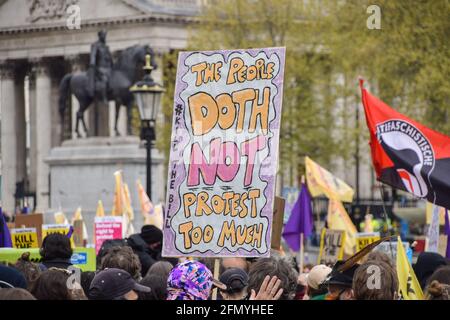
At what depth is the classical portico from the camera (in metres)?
49.4

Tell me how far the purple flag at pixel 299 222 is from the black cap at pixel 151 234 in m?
6.62

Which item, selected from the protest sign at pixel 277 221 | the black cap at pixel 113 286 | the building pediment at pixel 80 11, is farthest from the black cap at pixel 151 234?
the building pediment at pixel 80 11

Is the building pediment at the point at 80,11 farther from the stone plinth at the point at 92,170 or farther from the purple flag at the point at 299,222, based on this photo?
the purple flag at the point at 299,222

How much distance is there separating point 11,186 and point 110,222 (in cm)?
4826

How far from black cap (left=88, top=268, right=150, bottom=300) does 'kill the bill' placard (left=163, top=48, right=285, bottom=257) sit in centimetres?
93

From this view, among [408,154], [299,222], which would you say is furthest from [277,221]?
[299,222]

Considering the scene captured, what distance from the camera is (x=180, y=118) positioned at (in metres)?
12.0

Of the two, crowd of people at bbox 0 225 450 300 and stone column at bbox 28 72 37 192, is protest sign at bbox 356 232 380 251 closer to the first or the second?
crowd of people at bbox 0 225 450 300

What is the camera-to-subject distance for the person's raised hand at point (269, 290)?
33.1ft

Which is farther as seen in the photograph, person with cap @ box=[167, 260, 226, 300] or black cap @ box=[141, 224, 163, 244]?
black cap @ box=[141, 224, 163, 244]

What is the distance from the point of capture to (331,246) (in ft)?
67.0

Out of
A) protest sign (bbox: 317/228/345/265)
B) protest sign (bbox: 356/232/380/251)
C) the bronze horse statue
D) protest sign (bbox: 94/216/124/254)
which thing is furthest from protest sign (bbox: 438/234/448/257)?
the bronze horse statue

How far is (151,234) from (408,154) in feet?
11.5

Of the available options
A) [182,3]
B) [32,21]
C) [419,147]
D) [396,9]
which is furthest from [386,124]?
[182,3]
